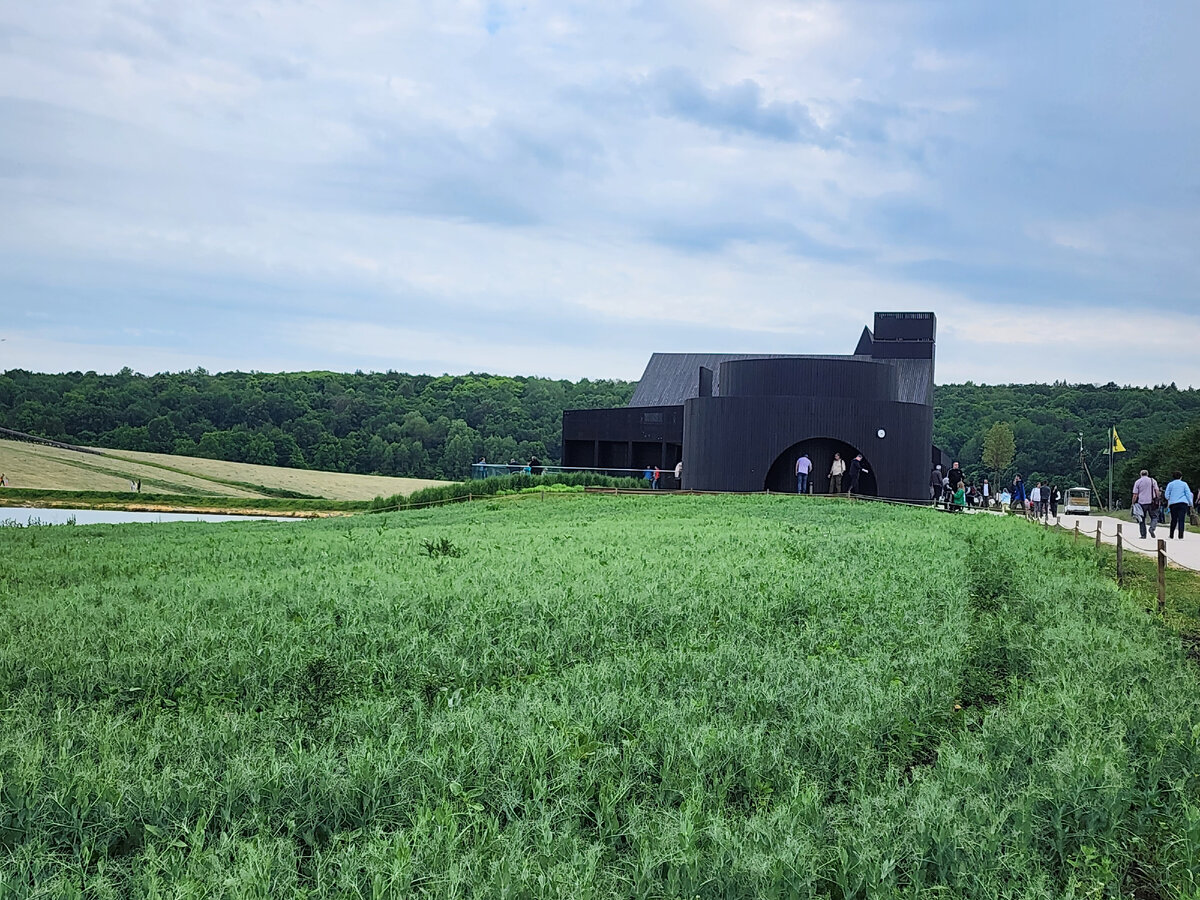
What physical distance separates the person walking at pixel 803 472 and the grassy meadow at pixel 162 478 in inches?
697

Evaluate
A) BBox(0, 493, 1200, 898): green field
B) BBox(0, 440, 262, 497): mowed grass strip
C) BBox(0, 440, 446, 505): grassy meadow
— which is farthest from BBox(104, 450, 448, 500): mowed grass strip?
BBox(0, 493, 1200, 898): green field

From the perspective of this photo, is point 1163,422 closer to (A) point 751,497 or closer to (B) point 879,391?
(B) point 879,391

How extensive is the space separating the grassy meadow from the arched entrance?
16.4 meters

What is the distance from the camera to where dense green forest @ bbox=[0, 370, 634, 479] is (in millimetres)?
73125

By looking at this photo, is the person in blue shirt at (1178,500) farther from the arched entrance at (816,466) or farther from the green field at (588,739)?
the green field at (588,739)

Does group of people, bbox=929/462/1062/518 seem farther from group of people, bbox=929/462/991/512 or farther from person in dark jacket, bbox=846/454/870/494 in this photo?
person in dark jacket, bbox=846/454/870/494

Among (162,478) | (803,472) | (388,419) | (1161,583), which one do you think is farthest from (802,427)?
(388,419)

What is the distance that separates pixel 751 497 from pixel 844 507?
4307 millimetres

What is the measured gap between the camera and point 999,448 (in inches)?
3501

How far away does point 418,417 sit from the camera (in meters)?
82.9

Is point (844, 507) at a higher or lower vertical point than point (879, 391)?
lower

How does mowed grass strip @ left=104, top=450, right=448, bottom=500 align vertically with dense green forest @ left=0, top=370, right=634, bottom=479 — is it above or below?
below

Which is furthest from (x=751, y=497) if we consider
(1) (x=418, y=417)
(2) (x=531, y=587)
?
(1) (x=418, y=417)

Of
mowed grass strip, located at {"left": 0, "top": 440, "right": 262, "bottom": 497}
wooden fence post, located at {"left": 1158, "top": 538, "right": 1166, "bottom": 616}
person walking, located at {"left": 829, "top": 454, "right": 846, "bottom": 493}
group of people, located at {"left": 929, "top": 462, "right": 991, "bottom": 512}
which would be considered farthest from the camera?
mowed grass strip, located at {"left": 0, "top": 440, "right": 262, "bottom": 497}
